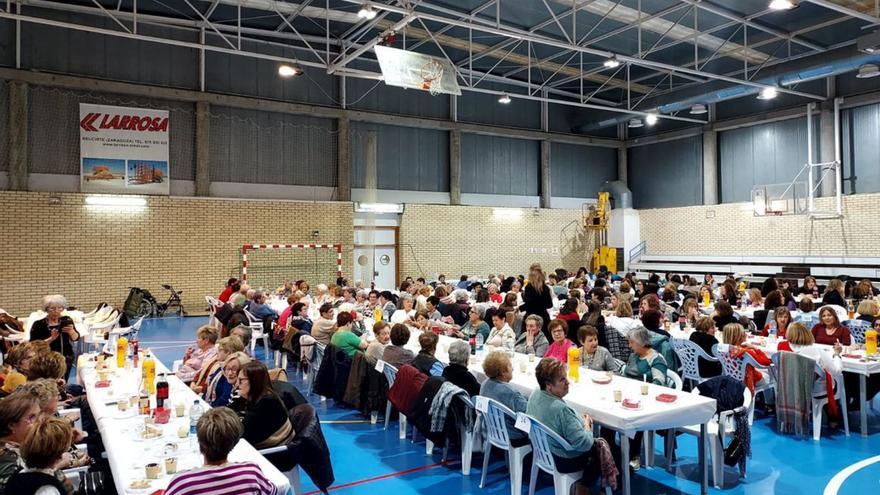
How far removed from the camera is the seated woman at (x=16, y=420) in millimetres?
3385

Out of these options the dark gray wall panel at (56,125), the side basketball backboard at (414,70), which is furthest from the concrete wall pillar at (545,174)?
the dark gray wall panel at (56,125)

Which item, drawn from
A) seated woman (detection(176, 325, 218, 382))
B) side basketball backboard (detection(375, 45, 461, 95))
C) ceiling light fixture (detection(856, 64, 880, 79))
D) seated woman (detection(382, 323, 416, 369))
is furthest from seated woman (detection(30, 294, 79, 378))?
ceiling light fixture (detection(856, 64, 880, 79))

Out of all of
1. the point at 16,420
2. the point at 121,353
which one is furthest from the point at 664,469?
the point at 121,353

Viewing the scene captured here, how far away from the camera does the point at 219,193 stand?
704 inches

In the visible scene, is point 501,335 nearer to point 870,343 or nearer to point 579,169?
point 870,343

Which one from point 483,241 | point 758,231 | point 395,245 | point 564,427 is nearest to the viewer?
point 564,427

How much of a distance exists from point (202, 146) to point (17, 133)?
4.41 m

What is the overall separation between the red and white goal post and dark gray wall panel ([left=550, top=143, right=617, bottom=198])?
9.66m

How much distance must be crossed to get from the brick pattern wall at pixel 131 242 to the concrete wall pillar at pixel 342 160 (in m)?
0.69

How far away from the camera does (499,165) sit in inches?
906

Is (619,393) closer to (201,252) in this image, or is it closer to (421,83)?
(421,83)

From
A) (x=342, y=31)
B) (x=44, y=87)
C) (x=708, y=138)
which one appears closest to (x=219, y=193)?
(x=44, y=87)

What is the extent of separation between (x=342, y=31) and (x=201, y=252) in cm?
788

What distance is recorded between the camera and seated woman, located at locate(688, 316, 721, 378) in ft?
22.6
